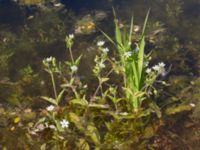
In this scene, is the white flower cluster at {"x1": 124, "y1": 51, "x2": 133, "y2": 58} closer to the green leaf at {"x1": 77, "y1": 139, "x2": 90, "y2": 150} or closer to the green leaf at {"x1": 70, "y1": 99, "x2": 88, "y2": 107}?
the green leaf at {"x1": 70, "y1": 99, "x2": 88, "y2": 107}

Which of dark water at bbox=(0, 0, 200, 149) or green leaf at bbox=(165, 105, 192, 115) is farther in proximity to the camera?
dark water at bbox=(0, 0, 200, 149)

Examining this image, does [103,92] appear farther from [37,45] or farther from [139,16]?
[139,16]

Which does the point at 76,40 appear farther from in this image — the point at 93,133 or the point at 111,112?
the point at 93,133

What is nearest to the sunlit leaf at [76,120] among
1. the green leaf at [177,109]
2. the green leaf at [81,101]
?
the green leaf at [81,101]

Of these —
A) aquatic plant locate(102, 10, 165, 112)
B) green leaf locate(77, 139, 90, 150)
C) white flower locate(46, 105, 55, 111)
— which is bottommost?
green leaf locate(77, 139, 90, 150)

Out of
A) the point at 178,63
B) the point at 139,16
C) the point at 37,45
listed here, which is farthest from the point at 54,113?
the point at 139,16

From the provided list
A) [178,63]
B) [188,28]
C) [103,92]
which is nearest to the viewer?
[103,92]

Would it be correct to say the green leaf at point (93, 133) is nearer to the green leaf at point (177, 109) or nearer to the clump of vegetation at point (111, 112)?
the clump of vegetation at point (111, 112)

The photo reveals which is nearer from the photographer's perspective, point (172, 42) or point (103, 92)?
point (103, 92)

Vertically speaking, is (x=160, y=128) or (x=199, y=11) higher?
(x=199, y=11)

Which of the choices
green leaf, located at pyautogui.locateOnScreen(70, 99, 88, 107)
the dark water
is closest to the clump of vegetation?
green leaf, located at pyautogui.locateOnScreen(70, 99, 88, 107)
